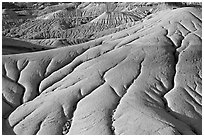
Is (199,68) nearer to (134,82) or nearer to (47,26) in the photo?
(134,82)

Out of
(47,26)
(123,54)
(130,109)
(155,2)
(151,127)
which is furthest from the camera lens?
(155,2)

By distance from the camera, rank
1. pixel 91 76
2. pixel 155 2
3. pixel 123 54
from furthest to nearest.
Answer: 1. pixel 155 2
2. pixel 123 54
3. pixel 91 76

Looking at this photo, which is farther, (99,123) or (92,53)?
(92,53)

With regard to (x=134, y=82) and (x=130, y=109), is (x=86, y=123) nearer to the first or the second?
(x=130, y=109)

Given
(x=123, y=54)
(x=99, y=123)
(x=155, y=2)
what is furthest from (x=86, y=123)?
(x=155, y=2)

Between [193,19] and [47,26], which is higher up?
[193,19]

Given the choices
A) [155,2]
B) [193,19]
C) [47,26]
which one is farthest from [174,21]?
[155,2]
